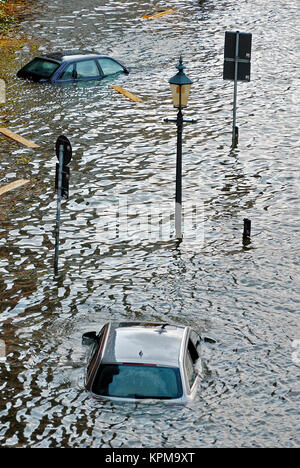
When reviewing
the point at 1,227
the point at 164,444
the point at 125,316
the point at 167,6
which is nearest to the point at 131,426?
the point at 164,444

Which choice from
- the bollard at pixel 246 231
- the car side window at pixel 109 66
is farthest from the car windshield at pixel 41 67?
the bollard at pixel 246 231

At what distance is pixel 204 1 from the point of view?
118 ft

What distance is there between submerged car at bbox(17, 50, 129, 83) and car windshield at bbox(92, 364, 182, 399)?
50.7 feet

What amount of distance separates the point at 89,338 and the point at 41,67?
14.5m

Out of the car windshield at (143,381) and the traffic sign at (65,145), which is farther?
the traffic sign at (65,145)

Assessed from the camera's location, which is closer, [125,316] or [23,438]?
[23,438]

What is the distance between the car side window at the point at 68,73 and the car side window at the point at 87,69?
18cm

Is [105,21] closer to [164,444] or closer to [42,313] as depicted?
[42,313]

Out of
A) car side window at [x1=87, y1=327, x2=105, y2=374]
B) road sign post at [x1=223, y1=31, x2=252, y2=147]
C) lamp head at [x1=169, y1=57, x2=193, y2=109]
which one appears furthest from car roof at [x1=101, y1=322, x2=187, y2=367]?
road sign post at [x1=223, y1=31, x2=252, y2=147]

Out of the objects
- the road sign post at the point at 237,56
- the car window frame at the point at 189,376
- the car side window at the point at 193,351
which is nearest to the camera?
the car window frame at the point at 189,376

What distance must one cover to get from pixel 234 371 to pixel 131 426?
2.13 metres

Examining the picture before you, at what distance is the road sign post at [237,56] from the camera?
20547mm

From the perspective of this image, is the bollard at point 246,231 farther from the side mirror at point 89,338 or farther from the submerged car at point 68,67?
the submerged car at point 68,67

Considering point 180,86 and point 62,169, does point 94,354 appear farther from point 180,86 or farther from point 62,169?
point 180,86
